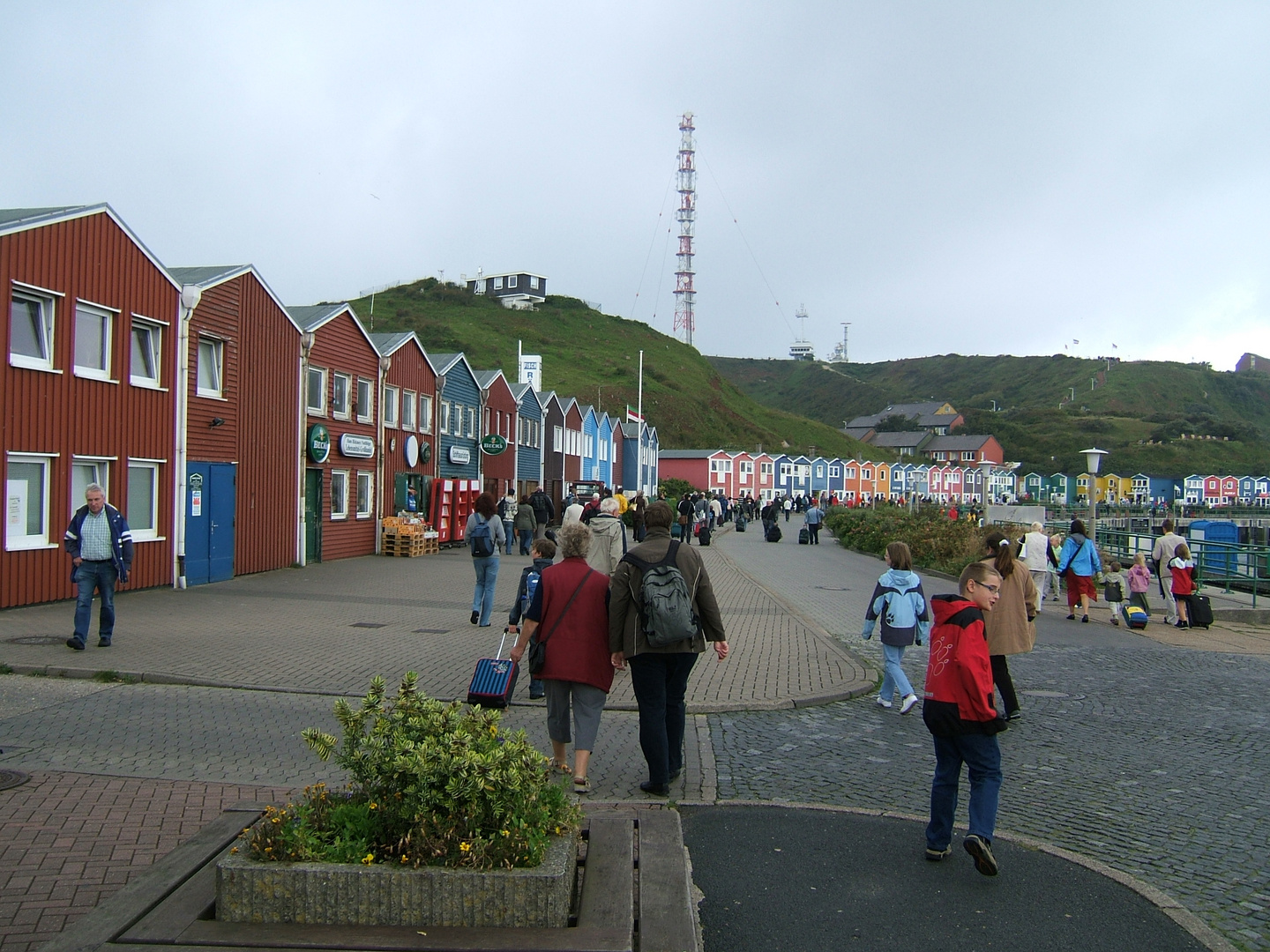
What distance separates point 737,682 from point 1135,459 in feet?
433

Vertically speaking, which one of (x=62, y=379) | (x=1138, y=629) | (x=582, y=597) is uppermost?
(x=62, y=379)

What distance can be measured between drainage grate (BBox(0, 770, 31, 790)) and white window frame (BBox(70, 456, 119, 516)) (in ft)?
32.3

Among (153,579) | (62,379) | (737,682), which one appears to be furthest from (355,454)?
(737,682)

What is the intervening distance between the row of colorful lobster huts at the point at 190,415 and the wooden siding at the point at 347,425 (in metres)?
0.06

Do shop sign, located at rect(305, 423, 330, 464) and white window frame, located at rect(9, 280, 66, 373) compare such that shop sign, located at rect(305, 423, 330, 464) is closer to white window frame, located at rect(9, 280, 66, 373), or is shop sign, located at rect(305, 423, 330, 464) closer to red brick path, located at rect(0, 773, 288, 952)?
white window frame, located at rect(9, 280, 66, 373)

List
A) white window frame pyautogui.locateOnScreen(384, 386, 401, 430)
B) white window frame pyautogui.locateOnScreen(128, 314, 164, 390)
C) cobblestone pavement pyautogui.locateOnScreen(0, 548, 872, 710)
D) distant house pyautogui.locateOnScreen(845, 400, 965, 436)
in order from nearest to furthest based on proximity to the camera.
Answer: cobblestone pavement pyautogui.locateOnScreen(0, 548, 872, 710) < white window frame pyautogui.locateOnScreen(128, 314, 164, 390) < white window frame pyautogui.locateOnScreen(384, 386, 401, 430) < distant house pyautogui.locateOnScreen(845, 400, 965, 436)

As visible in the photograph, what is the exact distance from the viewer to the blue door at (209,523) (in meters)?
18.0

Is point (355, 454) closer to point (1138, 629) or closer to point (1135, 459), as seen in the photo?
point (1138, 629)

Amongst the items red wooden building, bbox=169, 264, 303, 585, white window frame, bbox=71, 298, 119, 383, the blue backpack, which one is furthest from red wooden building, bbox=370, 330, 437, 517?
the blue backpack

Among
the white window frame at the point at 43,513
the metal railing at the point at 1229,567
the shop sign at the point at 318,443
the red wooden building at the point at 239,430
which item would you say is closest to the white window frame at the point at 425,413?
the shop sign at the point at 318,443

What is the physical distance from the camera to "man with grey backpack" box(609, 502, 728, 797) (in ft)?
19.2

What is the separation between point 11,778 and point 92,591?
17.3 ft

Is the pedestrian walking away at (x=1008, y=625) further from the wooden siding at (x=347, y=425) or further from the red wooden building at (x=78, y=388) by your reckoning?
the wooden siding at (x=347, y=425)

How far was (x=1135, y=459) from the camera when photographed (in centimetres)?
12694
